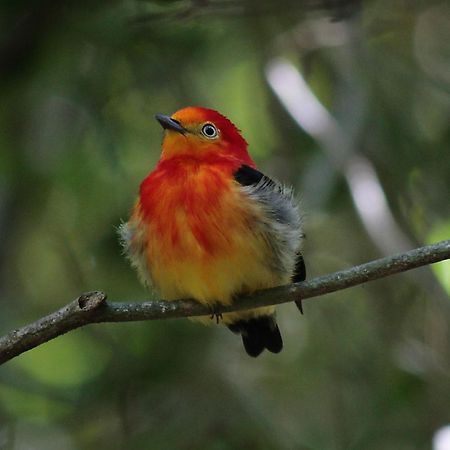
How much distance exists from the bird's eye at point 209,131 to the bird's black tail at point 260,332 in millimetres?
1018

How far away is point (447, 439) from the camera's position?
4.79 meters

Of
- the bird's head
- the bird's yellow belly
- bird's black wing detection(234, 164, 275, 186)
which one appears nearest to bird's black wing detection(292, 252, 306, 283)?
the bird's yellow belly

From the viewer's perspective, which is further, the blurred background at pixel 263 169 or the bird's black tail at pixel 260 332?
the blurred background at pixel 263 169

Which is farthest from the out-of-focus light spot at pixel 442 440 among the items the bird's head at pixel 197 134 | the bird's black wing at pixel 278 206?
the bird's head at pixel 197 134

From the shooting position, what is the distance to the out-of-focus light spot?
4736 millimetres

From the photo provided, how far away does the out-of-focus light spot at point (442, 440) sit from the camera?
4736 mm

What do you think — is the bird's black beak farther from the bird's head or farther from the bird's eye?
the bird's eye

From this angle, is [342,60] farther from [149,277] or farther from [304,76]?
[149,277]

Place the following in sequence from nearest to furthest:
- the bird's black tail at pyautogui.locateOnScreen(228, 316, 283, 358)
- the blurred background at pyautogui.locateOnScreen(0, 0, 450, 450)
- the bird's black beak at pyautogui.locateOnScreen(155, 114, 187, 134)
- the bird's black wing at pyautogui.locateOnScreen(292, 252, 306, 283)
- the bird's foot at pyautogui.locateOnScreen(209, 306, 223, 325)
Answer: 1. the bird's foot at pyautogui.locateOnScreen(209, 306, 223, 325)
2. the bird's black wing at pyautogui.locateOnScreen(292, 252, 306, 283)
3. the bird's black beak at pyautogui.locateOnScreen(155, 114, 187, 134)
4. the bird's black tail at pyautogui.locateOnScreen(228, 316, 283, 358)
5. the blurred background at pyautogui.locateOnScreen(0, 0, 450, 450)

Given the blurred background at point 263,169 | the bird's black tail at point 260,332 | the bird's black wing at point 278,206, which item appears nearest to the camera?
the bird's black wing at point 278,206

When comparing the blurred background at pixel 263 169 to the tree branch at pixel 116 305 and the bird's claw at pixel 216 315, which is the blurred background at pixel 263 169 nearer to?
the bird's claw at pixel 216 315

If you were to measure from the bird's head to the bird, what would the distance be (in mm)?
83

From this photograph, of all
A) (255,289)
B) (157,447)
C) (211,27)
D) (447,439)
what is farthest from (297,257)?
(211,27)

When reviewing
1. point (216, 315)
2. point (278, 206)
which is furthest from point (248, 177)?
point (216, 315)
